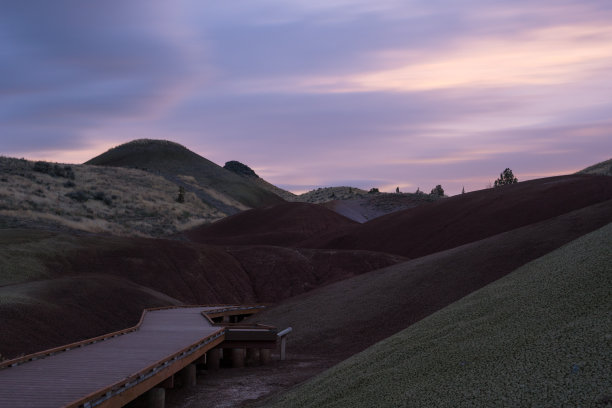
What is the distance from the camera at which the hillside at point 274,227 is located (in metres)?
70.3

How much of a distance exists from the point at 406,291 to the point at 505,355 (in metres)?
16.1

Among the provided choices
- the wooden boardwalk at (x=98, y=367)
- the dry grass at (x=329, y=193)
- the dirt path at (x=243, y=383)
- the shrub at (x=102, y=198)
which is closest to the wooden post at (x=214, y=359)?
the dirt path at (x=243, y=383)

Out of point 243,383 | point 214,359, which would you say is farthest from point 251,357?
point 243,383

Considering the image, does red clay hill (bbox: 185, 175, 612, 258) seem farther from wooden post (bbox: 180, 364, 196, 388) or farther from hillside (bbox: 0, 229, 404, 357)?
wooden post (bbox: 180, 364, 196, 388)

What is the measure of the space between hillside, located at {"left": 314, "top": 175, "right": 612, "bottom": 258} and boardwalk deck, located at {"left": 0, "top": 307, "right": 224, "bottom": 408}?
37870 mm

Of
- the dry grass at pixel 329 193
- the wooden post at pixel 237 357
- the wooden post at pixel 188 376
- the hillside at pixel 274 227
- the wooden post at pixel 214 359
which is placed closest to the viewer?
the wooden post at pixel 188 376

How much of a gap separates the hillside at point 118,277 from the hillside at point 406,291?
25.3 ft

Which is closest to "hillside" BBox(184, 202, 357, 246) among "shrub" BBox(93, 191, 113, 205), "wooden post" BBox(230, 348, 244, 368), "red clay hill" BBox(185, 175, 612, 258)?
"red clay hill" BBox(185, 175, 612, 258)

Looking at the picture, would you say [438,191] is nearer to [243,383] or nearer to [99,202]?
[99,202]

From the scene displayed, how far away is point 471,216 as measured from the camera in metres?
58.0

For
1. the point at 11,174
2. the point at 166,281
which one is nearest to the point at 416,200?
the point at 11,174

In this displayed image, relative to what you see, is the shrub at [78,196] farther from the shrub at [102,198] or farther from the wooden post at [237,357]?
the wooden post at [237,357]

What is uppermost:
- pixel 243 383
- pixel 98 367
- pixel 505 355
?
pixel 505 355

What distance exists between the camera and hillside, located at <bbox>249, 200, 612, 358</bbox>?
921 inches
